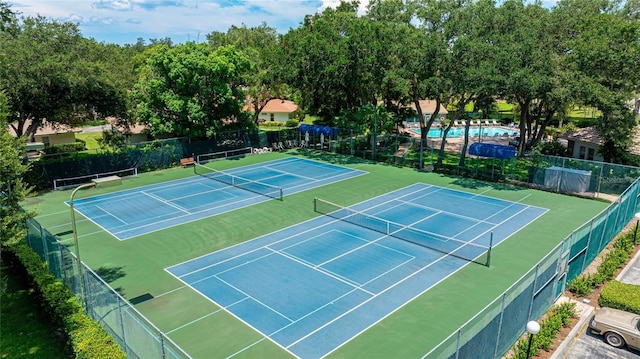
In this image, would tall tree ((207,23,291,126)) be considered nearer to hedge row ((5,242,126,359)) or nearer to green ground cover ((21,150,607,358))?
green ground cover ((21,150,607,358))

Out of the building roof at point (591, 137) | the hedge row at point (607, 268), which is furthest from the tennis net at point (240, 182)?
the building roof at point (591, 137)

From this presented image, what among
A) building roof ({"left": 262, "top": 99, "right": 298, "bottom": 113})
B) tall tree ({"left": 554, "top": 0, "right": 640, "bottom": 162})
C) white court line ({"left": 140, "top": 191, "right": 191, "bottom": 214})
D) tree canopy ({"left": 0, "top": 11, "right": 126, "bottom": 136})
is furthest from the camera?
building roof ({"left": 262, "top": 99, "right": 298, "bottom": 113})

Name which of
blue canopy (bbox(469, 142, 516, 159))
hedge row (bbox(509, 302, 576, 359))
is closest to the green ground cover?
hedge row (bbox(509, 302, 576, 359))

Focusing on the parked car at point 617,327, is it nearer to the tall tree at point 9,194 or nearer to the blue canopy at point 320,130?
the tall tree at point 9,194

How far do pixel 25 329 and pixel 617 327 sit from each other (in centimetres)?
1932

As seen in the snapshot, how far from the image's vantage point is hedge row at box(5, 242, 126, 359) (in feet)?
40.4

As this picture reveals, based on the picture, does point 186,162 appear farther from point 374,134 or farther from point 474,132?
point 474,132

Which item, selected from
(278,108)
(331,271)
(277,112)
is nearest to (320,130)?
(277,112)

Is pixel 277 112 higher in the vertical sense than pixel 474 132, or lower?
higher

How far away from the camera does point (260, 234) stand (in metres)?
23.1

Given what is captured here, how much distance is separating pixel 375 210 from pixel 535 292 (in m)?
13.2

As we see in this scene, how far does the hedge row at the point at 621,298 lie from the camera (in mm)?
14875

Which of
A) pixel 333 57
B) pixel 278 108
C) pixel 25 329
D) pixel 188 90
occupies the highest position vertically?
pixel 333 57

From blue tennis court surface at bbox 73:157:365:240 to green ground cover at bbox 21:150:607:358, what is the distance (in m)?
1.06
